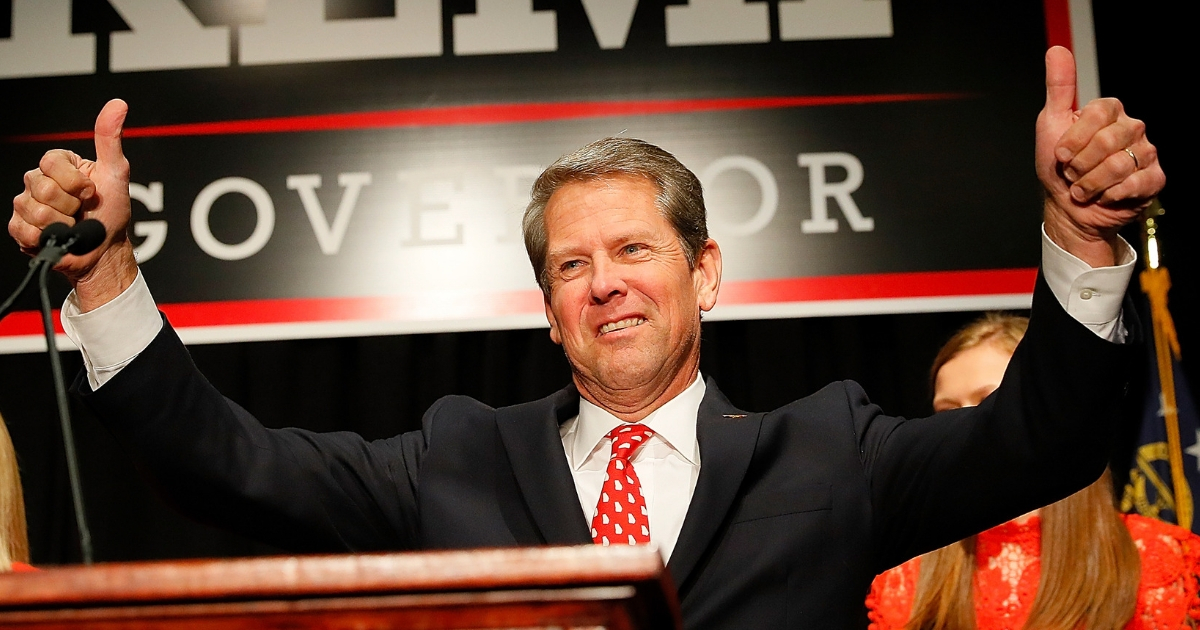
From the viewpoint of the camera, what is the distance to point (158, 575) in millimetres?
836

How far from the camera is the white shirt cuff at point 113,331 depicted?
56.8 inches

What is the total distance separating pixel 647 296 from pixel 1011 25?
165cm

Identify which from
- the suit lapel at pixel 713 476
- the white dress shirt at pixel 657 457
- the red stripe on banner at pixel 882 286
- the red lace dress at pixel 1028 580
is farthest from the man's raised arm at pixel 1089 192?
the red stripe on banner at pixel 882 286

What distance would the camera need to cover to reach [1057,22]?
2951 mm

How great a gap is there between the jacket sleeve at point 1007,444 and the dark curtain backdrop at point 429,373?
1280 millimetres

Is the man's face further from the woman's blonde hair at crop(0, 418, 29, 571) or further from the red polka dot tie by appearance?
the woman's blonde hair at crop(0, 418, 29, 571)

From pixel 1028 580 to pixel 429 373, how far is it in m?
1.54

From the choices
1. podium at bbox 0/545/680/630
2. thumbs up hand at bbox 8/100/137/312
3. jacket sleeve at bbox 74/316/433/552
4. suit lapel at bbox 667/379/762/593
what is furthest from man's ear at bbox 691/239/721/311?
podium at bbox 0/545/680/630

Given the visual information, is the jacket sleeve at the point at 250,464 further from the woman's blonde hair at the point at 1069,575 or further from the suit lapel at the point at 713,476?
the woman's blonde hair at the point at 1069,575

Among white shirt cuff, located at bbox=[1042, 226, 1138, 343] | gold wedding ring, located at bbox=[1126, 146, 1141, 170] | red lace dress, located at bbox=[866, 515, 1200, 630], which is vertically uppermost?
gold wedding ring, located at bbox=[1126, 146, 1141, 170]

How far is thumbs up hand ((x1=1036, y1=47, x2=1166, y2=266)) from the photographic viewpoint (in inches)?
50.9

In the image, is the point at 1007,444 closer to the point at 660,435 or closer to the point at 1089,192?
the point at 1089,192

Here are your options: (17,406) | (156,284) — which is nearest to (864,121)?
(156,284)

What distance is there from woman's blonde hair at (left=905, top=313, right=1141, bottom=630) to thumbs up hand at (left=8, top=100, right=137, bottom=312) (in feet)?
5.34
